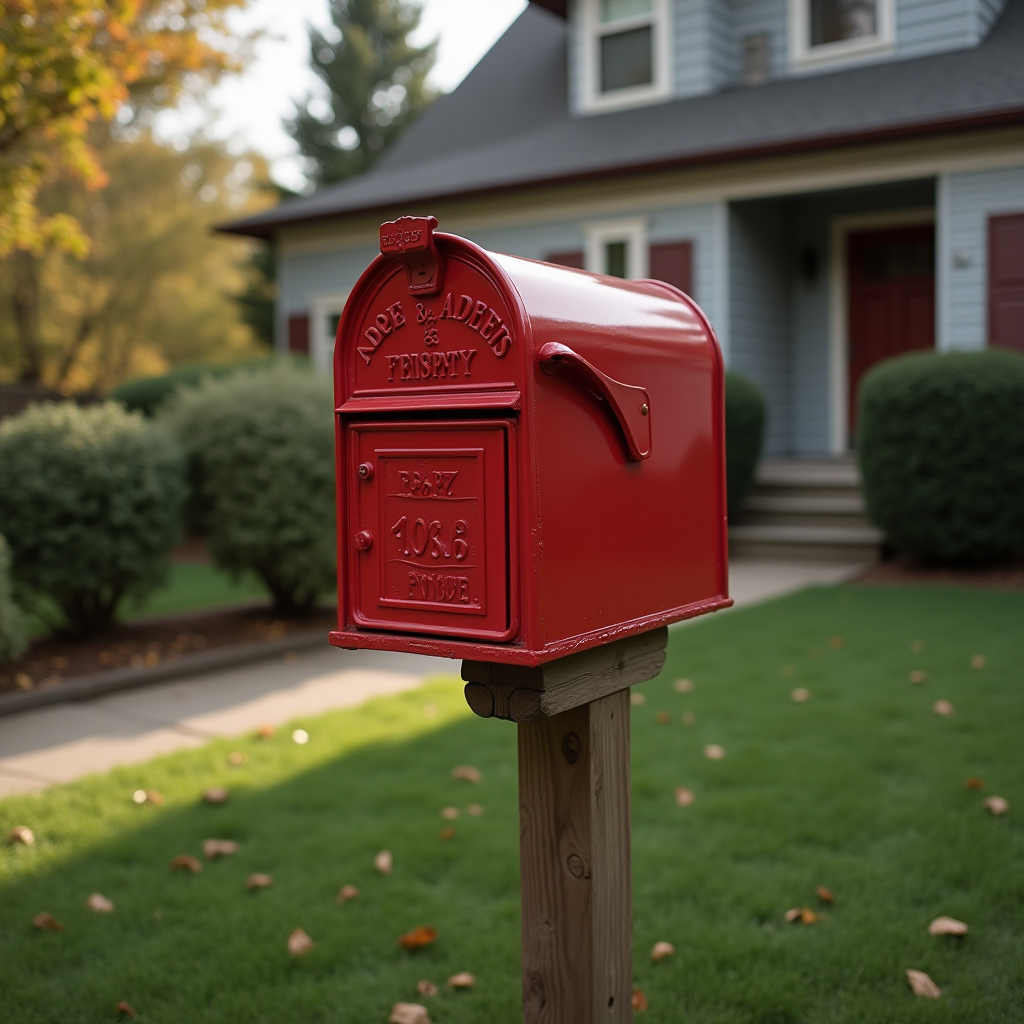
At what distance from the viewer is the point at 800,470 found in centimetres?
1199

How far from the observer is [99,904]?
314 centimetres

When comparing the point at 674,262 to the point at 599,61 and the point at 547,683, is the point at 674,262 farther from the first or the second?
the point at 547,683

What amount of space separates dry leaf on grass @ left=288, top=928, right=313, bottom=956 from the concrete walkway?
181cm

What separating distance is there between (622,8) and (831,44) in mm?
2793

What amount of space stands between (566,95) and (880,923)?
14627mm

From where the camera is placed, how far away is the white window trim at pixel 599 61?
13.5 m

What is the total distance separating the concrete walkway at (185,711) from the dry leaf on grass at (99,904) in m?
1.18

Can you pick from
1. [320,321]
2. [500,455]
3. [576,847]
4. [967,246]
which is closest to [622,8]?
[967,246]

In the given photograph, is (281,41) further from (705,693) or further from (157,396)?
(705,693)

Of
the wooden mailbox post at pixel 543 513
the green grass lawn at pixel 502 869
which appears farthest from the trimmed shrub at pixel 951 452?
the wooden mailbox post at pixel 543 513

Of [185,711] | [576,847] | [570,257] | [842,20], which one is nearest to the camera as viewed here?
[576,847]

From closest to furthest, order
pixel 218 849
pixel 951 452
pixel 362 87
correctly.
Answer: pixel 218 849
pixel 951 452
pixel 362 87

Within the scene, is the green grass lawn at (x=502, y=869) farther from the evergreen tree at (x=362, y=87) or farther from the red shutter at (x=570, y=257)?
the evergreen tree at (x=362, y=87)

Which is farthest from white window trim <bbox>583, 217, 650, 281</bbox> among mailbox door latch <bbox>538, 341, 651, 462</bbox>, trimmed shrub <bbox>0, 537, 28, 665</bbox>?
mailbox door latch <bbox>538, 341, 651, 462</bbox>
